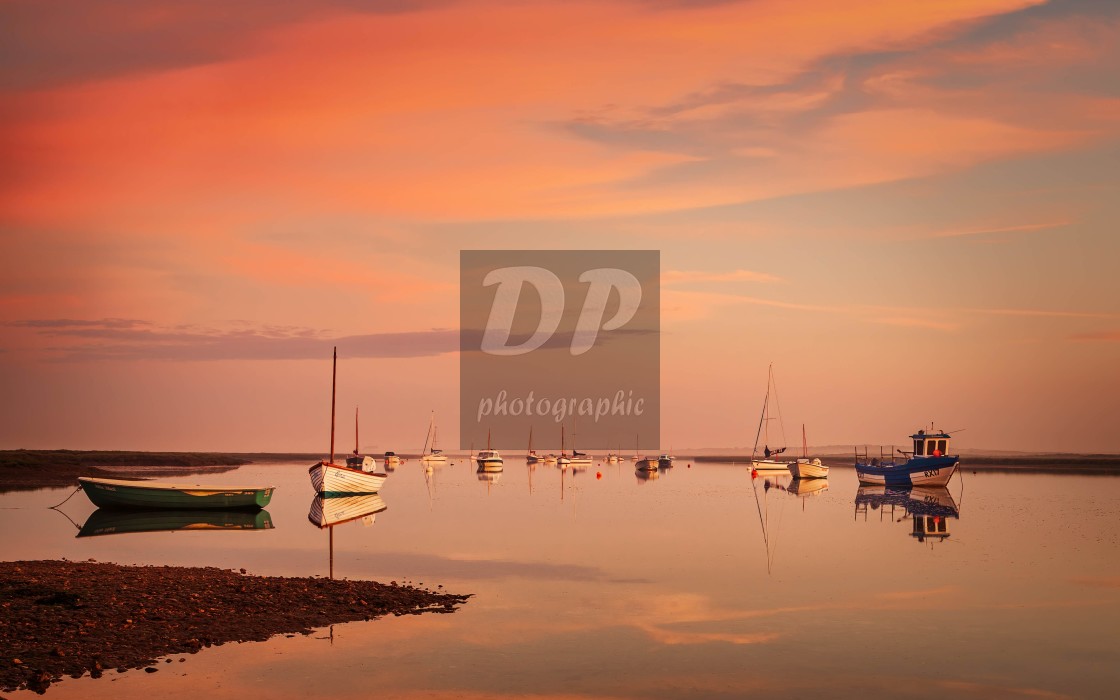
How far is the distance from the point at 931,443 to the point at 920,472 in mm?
3563

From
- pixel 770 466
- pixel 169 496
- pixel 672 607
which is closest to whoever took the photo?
pixel 672 607

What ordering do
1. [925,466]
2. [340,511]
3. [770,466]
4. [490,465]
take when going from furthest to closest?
[490,465] → [770,466] → [925,466] → [340,511]

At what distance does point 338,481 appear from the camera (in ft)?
239

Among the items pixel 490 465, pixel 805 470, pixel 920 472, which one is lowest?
pixel 490 465

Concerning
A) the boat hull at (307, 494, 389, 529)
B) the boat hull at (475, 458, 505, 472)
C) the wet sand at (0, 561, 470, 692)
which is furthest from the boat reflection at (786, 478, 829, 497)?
the wet sand at (0, 561, 470, 692)


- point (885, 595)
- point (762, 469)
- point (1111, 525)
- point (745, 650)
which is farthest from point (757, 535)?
point (762, 469)

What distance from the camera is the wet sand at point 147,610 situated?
19.5 m

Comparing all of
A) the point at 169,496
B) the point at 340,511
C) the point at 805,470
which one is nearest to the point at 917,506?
the point at 340,511

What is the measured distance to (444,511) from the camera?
217 ft

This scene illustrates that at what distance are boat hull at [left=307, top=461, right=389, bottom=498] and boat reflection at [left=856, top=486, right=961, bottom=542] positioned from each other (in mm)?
36442

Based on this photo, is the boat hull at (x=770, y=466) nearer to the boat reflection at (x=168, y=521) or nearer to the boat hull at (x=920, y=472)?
the boat hull at (x=920, y=472)

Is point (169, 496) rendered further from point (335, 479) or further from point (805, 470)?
point (805, 470)

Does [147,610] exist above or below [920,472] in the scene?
below

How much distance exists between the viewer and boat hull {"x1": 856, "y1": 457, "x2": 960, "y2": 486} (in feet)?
327
